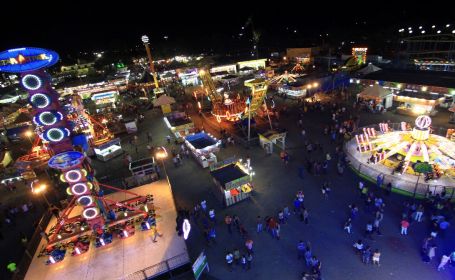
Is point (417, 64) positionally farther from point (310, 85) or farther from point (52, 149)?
point (52, 149)

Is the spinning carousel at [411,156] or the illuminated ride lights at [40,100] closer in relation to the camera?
the illuminated ride lights at [40,100]

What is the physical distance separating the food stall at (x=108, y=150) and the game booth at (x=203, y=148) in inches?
298

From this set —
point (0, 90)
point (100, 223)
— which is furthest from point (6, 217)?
point (0, 90)

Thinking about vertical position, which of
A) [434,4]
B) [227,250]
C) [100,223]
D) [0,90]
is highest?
[434,4]

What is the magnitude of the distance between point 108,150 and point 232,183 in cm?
1595

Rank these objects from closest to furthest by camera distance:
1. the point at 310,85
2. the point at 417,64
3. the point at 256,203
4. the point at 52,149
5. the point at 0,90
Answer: the point at 52,149 → the point at 256,203 → the point at 310,85 → the point at 417,64 → the point at 0,90

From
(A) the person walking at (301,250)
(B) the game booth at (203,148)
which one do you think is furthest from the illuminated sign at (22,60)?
(A) the person walking at (301,250)

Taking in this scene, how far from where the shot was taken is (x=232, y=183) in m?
17.8

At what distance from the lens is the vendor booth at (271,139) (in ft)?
78.9

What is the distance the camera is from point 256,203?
18281 mm

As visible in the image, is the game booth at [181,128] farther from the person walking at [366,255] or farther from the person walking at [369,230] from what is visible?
the person walking at [366,255]

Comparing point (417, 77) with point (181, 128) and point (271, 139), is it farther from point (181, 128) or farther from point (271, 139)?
point (181, 128)

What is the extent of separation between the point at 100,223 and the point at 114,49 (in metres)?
93.4

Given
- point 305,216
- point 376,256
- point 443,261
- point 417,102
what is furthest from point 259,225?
point 417,102
